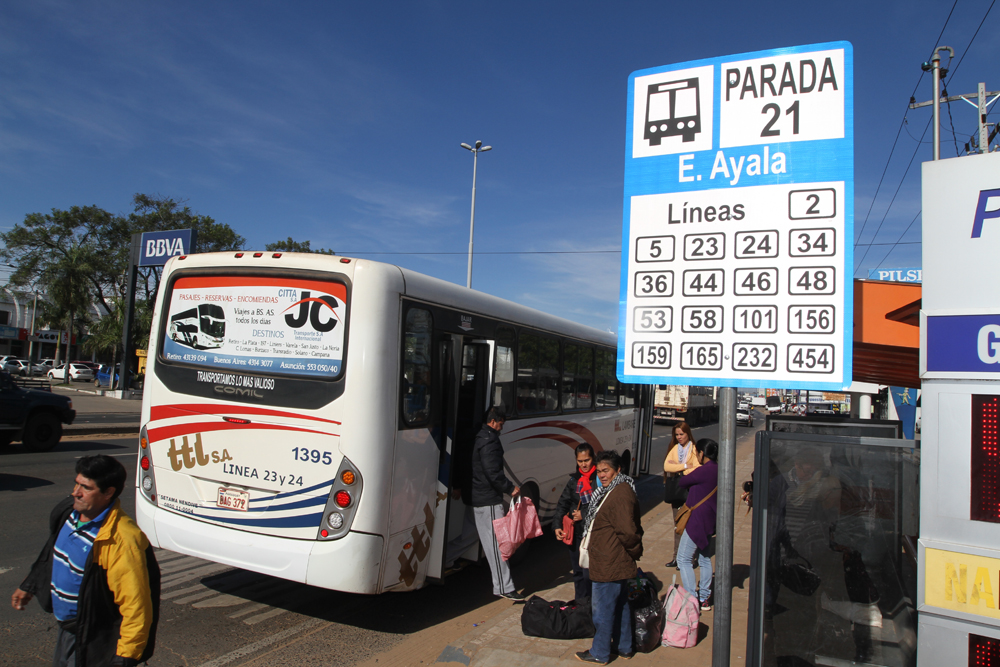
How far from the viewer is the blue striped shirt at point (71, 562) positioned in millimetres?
2857

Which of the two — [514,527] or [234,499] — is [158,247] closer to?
[234,499]

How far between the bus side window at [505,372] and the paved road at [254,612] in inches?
78.8

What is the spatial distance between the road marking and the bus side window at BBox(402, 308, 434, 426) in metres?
1.94

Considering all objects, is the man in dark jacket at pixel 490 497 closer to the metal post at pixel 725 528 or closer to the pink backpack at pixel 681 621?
the pink backpack at pixel 681 621

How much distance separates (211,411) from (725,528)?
4290 millimetres

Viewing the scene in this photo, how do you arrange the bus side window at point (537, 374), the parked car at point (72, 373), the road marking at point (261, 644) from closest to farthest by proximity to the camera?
1. the road marking at point (261, 644)
2. the bus side window at point (537, 374)
3. the parked car at point (72, 373)

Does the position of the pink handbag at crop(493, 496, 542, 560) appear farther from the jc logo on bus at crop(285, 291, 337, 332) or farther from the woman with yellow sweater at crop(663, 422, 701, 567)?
the jc logo on bus at crop(285, 291, 337, 332)

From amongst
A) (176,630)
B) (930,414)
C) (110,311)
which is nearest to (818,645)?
(930,414)

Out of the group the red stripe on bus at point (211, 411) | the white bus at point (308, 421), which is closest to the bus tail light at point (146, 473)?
the white bus at point (308, 421)

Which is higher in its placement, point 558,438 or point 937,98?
point 937,98

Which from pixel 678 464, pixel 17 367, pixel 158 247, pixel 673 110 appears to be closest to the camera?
pixel 673 110

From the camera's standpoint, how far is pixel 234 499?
5129 millimetres

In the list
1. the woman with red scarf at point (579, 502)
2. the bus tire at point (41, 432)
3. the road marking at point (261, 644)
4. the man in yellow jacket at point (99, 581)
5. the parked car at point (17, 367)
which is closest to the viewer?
the man in yellow jacket at point (99, 581)

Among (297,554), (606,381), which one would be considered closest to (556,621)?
(297,554)
